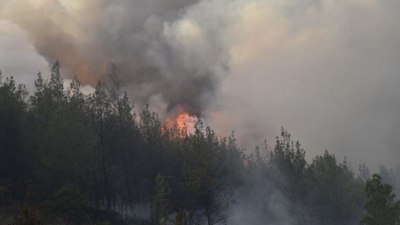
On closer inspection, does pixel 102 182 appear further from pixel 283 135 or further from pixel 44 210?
pixel 283 135

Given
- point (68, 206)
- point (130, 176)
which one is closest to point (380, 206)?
point (68, 206)

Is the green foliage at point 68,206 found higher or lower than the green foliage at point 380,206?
higher

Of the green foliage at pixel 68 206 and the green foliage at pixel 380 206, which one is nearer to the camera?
the green foliage at pixel 380 206

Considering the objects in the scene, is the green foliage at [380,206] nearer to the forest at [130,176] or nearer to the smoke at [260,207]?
the forest at [130,176]

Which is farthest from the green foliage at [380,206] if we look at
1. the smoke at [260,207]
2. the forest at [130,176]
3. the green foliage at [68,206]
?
the smoke at [260,207]

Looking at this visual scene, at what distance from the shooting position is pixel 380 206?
138ft

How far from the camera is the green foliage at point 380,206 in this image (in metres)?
41.3

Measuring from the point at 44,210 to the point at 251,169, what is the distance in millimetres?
75869

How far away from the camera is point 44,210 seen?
47281mm

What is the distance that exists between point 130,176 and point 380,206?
53.9 metres

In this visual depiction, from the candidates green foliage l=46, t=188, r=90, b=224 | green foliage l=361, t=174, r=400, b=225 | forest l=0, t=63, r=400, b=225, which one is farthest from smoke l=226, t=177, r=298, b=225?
green foliage l=46, t=188, r=90, b=224

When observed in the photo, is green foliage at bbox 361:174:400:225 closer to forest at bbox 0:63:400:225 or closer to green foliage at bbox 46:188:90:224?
forest at bbox 0:63:400:225

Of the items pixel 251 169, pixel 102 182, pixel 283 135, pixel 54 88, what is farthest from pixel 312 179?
pixel 54 88

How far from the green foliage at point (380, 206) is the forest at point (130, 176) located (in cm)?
10
